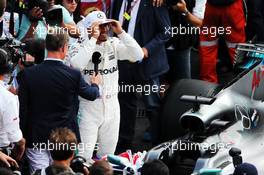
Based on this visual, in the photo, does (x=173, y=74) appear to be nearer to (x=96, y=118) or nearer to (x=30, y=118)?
(x=96, y=118)


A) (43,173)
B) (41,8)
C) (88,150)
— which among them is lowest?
(88,150)

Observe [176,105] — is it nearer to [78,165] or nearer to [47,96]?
[47,96]

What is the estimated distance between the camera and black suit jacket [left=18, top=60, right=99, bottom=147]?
24.3 feet

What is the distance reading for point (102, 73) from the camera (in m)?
8.12

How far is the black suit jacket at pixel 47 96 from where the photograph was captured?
7395 millimetres

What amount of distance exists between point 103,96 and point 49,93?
2.57 feet

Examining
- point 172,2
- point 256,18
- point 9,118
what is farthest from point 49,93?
point 256,18

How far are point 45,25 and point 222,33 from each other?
2477mm

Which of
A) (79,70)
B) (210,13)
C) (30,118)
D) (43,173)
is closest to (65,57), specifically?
(79,70)

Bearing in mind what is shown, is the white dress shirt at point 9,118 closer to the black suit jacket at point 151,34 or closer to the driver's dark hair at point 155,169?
the driver's dark hair at point 155,169

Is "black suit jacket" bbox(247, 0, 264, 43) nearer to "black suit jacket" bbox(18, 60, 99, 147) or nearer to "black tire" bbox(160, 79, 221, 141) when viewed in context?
"black tire" bbox(160, 79, 221, 141)

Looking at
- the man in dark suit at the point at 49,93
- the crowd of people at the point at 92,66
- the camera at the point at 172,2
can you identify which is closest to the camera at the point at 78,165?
the crowd of people at the point at 92,66

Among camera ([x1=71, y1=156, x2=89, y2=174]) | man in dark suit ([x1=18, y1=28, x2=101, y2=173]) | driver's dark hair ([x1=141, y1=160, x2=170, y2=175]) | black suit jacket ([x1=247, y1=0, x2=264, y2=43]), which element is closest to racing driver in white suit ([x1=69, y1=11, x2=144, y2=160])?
man in dark suit ([x1=18, y1=28, x2=101, y2=173])

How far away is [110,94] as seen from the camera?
26.6ft
